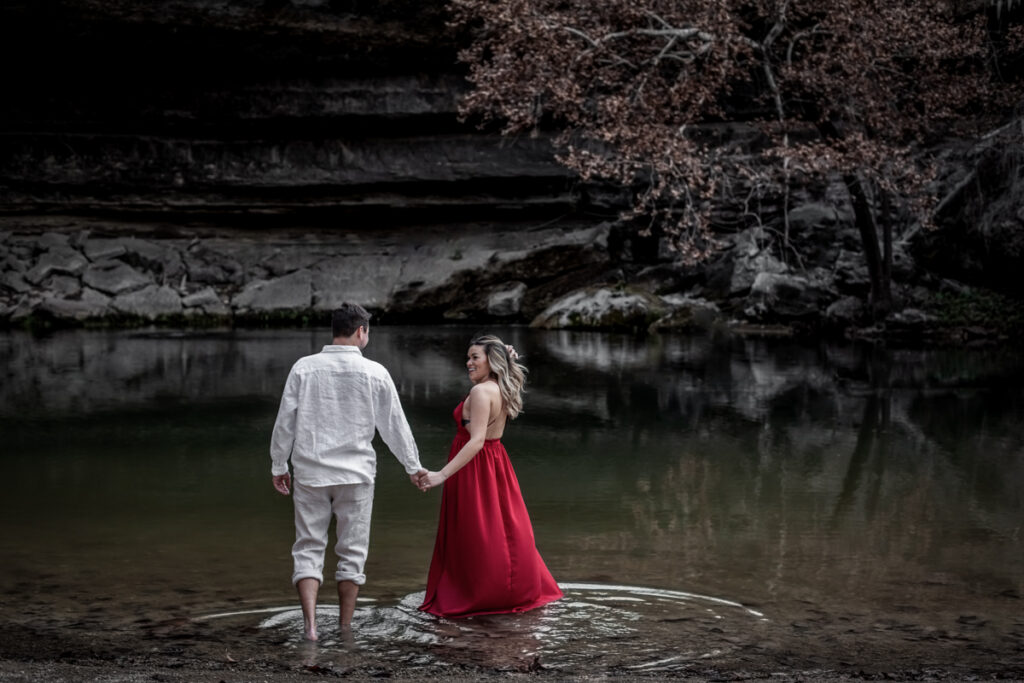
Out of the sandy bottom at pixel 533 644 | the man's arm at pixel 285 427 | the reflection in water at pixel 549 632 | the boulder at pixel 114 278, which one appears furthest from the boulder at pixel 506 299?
the man's arm at pixel 285 427

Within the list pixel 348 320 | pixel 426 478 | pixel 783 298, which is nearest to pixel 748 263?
pixel 783 298

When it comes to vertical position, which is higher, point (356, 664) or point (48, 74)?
point (48, 74)

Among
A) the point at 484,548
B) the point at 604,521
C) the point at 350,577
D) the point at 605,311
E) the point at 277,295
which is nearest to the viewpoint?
the point at 350,577

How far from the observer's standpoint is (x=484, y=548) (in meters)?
5.30

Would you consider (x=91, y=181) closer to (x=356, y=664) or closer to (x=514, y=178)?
(x=514, y=178)

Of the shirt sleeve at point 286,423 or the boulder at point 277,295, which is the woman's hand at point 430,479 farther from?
the boulder at point 277,295

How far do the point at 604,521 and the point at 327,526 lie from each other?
9.31ft

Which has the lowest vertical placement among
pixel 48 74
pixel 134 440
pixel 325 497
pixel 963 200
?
pixel 134 440

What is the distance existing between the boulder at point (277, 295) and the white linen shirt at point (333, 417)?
74.8 feet

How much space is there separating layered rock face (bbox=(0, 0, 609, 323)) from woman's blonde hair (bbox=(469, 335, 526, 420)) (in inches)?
854

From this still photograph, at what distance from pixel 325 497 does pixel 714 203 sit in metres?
24.2

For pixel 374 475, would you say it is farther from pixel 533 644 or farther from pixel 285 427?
pixel 533 644

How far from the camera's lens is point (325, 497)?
196 inches

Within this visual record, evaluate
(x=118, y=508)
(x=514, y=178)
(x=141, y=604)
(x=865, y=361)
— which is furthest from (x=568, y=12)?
(x=141, y=604)
